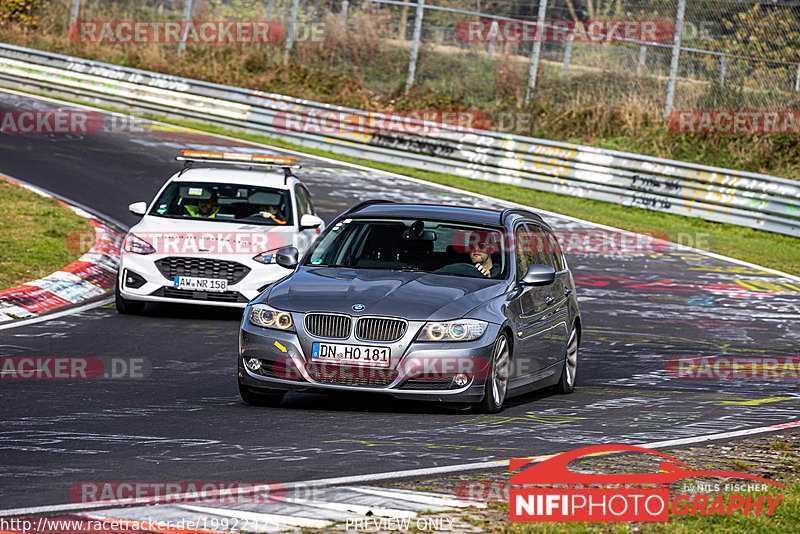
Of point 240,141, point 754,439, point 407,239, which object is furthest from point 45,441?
point 240,141

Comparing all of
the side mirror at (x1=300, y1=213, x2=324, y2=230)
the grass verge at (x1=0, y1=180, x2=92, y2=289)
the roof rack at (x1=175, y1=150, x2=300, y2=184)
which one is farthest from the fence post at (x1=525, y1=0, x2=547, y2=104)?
the side mirror at (x1=300, y1=213, x2=324, y2=230)

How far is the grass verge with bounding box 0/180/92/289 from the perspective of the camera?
49.7 feet

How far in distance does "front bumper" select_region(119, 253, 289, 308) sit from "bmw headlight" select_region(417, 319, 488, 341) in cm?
547

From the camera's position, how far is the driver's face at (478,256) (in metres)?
9.90

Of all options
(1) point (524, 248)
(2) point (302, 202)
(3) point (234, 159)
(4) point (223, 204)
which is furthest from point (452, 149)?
(1) point (524, 248)

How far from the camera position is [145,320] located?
540 inches

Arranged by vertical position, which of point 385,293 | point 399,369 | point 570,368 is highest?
point 385,293

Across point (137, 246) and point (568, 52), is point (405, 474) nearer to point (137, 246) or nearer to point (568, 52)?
point (137, 246)

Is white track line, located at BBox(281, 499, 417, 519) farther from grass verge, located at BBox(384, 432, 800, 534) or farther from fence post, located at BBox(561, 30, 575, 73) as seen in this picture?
fence post, located at BBox(561, 30, 575, 73)

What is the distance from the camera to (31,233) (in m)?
17.4

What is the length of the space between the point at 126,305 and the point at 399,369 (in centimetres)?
628

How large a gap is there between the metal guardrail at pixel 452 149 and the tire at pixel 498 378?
1596cm

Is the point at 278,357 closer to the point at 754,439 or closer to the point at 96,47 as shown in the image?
the point at 754,439

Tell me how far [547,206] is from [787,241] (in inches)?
194
